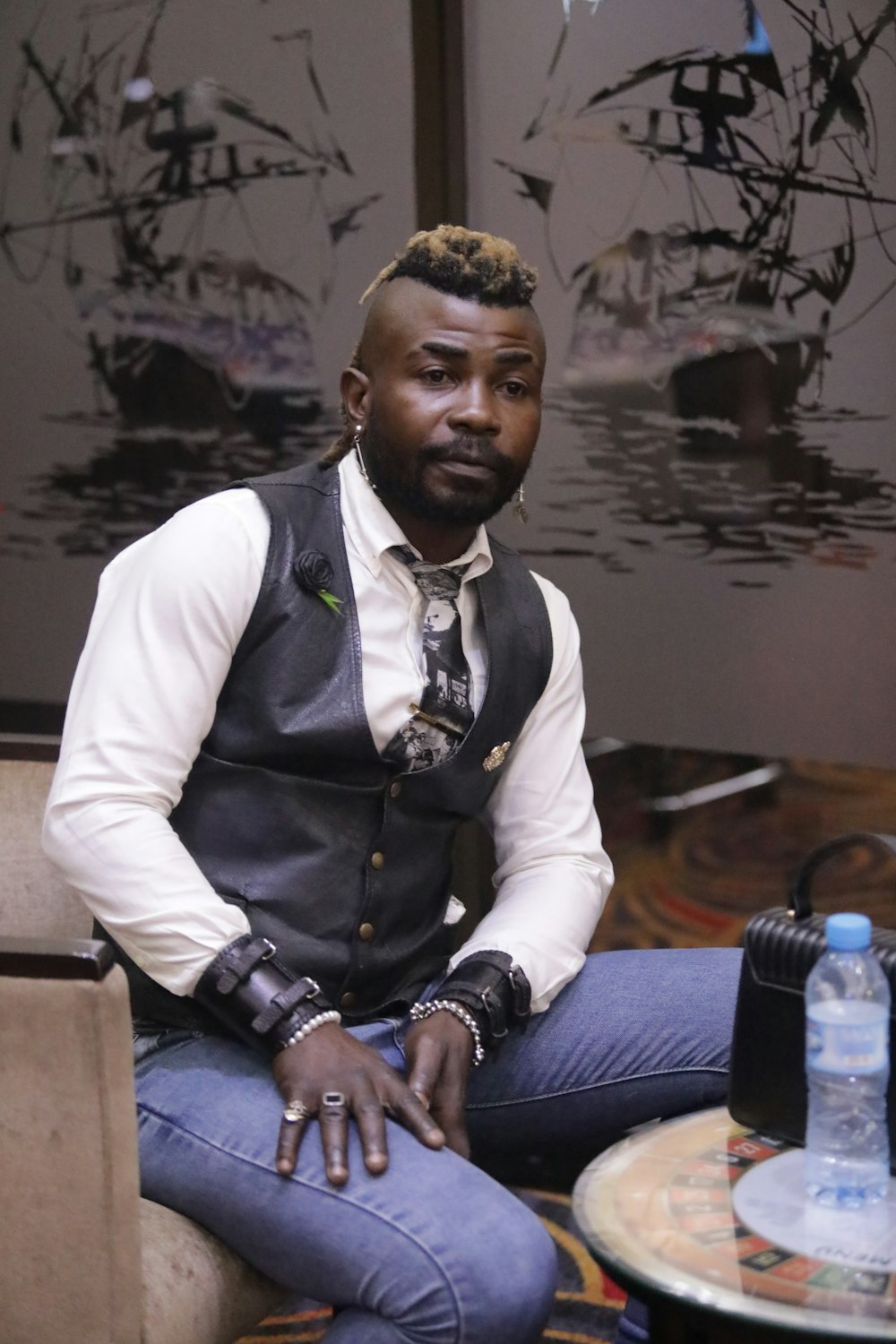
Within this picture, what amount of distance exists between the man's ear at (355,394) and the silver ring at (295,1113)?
0.94 meters

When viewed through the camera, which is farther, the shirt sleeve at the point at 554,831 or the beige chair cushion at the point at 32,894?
the beige chair cushion at the point at 32,894

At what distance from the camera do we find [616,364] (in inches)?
112

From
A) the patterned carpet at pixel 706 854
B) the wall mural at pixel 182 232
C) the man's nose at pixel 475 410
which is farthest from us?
the wall mural at pixel 182 232

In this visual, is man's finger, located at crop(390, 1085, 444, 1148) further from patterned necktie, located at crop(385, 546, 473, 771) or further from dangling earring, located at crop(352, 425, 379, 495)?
dangling earring, located at crop(352, 425, 379, 495)

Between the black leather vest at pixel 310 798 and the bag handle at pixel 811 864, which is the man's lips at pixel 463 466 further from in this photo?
the bag handle at pixel 811 864

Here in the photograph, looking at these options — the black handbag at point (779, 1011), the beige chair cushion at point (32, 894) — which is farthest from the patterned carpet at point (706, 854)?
the black handbag at point (779, 1011)

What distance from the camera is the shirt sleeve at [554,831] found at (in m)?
2.10

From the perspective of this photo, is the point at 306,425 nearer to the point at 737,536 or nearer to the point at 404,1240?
the point at 737,536

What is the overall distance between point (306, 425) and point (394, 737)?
4.16ft

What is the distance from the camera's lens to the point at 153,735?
6.06 feet

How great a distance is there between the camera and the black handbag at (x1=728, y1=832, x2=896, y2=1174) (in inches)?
64.6

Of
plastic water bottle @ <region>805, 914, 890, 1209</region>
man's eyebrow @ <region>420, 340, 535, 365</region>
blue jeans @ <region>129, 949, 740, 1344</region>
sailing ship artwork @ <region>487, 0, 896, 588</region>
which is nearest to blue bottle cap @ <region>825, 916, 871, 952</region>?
plastic water bottle @ <region>805, 914, 890, 1209</region>

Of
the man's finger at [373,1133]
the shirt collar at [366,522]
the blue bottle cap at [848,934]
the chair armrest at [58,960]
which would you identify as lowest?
the man's finger at [373,1133]

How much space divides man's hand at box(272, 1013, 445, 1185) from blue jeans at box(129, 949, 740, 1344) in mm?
22
